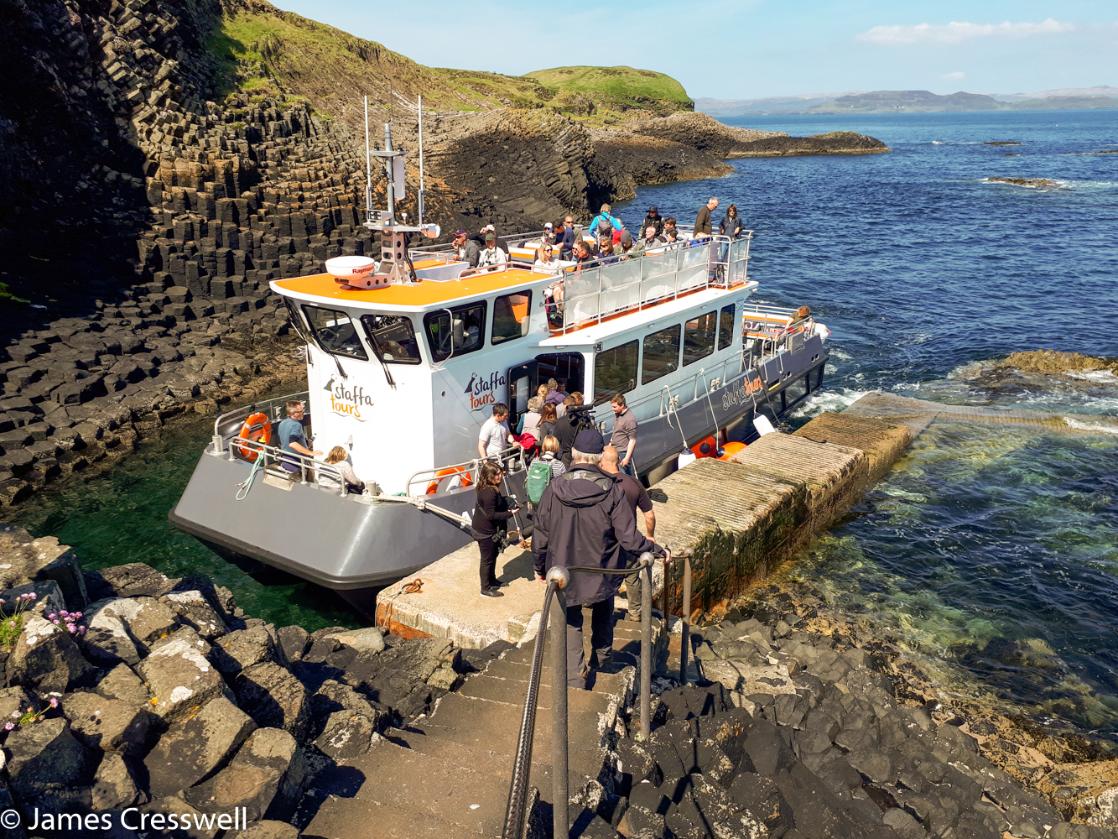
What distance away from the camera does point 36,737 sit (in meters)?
4.60

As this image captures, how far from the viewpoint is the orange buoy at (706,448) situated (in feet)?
47.7

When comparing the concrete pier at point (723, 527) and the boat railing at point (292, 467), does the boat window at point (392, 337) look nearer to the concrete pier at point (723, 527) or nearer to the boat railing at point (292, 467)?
the boat railing at point (292, 467)

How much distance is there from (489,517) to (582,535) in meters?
2.64

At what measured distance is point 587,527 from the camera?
6.12 metres

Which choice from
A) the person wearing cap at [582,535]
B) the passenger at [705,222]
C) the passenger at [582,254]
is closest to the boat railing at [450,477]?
the passenger at [582,254]

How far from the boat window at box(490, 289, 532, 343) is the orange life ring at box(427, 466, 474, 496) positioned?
1696mm

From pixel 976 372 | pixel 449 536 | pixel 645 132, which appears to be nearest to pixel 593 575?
pixel 449 536

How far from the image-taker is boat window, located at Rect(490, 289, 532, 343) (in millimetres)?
10781

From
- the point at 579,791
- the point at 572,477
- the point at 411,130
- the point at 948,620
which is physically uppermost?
the point at 411,130

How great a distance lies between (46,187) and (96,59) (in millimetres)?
7538

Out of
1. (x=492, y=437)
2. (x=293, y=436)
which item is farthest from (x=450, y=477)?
(x=293, y=436)

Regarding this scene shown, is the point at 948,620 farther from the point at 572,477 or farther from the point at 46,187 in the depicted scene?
the point at 46,187

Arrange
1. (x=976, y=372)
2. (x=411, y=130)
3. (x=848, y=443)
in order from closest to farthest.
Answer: (x=848, y=443)
(x=976, y=372)
(x=411, y=130)

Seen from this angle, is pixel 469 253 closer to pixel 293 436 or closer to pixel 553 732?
pixel 293 436
